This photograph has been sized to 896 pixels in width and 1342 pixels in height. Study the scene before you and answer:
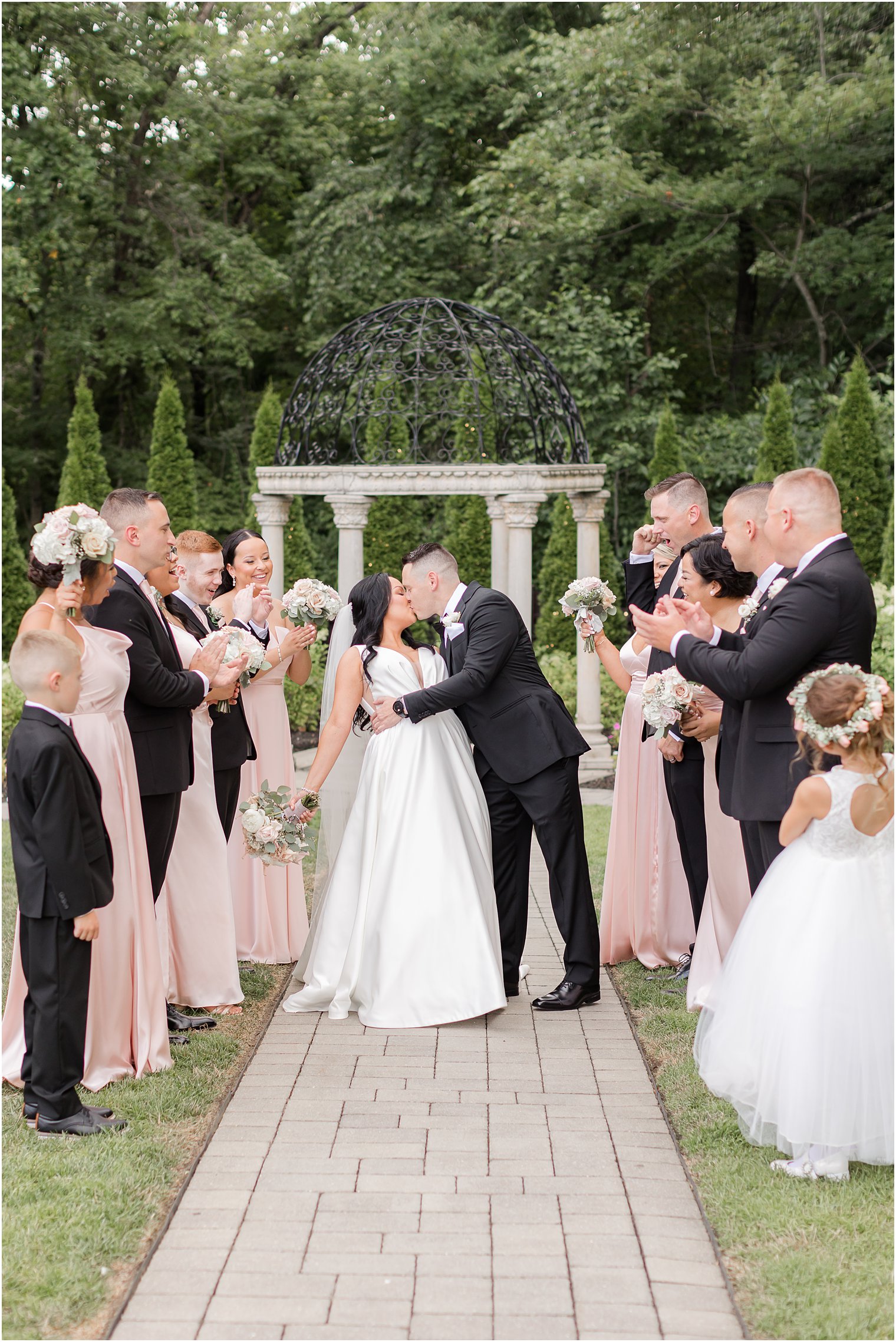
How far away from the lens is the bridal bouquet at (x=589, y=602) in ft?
21.5

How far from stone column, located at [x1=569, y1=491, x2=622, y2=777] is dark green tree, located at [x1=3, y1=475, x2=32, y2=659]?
876cm

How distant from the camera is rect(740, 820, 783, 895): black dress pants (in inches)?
185

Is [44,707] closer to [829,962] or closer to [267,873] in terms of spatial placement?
[267,873]

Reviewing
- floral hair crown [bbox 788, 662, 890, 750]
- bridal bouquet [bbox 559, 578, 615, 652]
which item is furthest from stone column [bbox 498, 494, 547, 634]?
floral hair crown [bbox 788, 662, 890, 750]

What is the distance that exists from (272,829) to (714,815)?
6.55 feet

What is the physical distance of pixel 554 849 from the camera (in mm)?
5938

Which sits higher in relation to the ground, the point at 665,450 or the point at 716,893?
the point at 665,450

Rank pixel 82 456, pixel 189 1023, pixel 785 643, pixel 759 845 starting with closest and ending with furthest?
pixel 785 643 → pixel 759 845 → pixel 189 1023 → pixel 82 456

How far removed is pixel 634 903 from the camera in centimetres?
664

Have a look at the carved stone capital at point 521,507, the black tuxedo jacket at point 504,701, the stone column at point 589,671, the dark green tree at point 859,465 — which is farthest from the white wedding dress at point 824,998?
the dark green tree at point 859,465

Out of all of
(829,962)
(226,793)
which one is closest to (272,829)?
(226,793)

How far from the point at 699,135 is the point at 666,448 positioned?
555 centimetres

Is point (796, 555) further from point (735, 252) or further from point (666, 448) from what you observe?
point (735, 252)

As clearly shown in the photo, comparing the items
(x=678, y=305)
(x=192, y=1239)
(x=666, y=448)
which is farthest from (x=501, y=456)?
(x=678, y=305)
